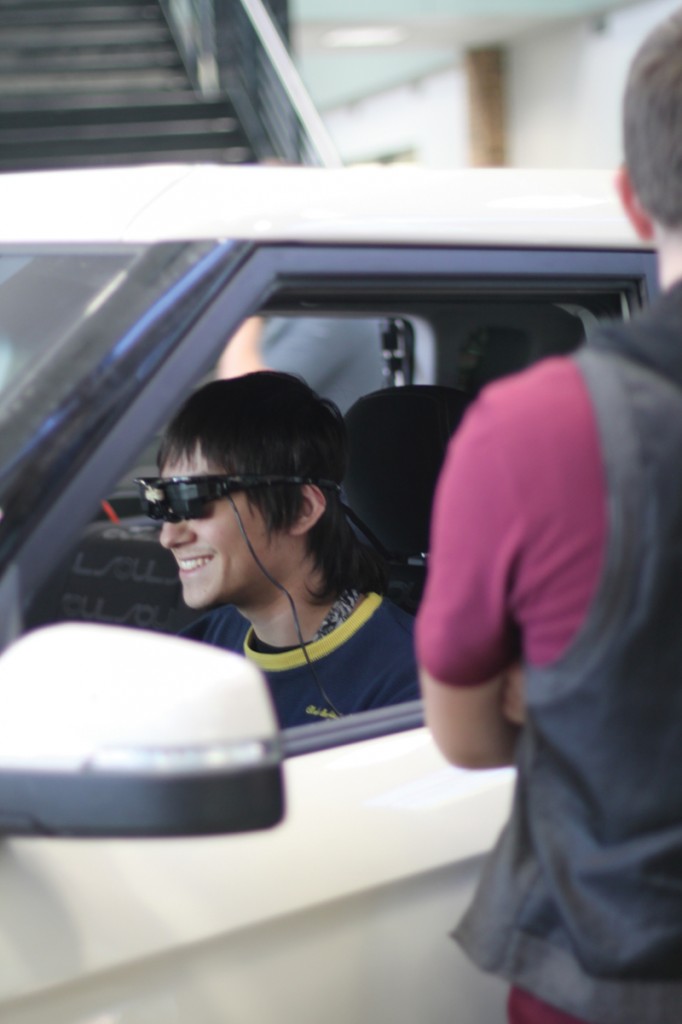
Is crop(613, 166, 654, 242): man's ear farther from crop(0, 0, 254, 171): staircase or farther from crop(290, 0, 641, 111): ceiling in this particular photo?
crop(290, 0, 641, 111): ceiling

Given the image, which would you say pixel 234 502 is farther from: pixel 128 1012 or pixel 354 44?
pixel 354 44

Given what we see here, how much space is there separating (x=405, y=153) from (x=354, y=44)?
219 centimetres

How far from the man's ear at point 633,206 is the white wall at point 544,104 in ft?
38.0

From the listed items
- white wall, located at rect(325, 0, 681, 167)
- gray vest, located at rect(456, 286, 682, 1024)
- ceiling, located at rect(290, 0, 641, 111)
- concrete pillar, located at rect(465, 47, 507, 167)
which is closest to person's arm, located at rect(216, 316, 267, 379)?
gray vest, located at rect(456, 286, 682, 1024)

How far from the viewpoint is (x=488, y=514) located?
976mm

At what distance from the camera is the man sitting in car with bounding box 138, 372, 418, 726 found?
204cm

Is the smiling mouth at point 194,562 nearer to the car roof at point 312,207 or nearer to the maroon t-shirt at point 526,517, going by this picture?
the car roof at point 312,207

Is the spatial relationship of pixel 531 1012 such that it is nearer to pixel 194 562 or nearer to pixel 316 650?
pixel 316 650

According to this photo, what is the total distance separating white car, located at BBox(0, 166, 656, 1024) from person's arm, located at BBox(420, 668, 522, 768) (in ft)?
0.47

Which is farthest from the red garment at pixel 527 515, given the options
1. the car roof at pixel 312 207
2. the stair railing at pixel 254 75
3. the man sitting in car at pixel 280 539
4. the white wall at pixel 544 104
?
the white wall at pixel 544 104

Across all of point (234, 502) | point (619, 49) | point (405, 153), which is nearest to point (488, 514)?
point (234, 502)

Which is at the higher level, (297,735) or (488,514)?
(488,514)

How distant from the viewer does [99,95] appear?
8305 mm

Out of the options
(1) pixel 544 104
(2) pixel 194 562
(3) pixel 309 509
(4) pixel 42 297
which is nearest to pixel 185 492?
(2) pixel 194 562
